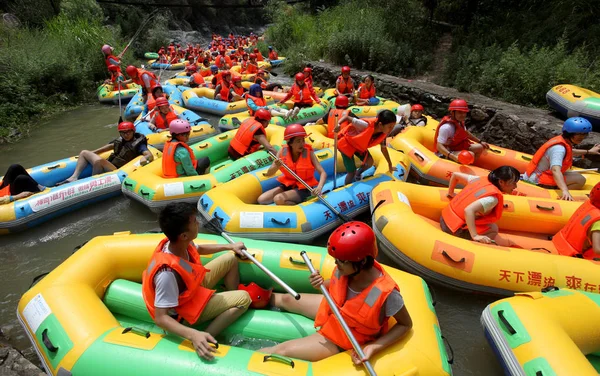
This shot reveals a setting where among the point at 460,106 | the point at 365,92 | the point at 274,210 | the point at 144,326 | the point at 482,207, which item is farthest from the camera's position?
the point at 365,92

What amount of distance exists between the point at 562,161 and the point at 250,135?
165 inches

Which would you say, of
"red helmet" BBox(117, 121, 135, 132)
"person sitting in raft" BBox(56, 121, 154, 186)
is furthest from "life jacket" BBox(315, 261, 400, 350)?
"red helmet" BBox(117, 121, 135, 132)

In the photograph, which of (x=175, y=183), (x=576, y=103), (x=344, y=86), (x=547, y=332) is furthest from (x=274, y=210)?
(x=344, y=86)

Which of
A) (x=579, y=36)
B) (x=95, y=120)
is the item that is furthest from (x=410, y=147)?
(x=95, y=120)

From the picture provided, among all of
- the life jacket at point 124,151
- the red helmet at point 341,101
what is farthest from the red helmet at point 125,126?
the red helmet at point 341,101

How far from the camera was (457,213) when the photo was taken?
370 cm

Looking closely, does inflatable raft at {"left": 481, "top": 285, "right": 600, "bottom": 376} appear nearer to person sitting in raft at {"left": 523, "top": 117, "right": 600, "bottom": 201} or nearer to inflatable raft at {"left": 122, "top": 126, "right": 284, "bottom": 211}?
person sitting in raft at {"left": 523, "top": 117, "right": 600, "bottom": 201}

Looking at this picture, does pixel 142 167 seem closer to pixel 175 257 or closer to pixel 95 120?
pixel 175 257

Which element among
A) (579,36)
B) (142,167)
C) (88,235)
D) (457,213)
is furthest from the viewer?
(579,36)

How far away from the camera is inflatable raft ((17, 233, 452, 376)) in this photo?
217cm

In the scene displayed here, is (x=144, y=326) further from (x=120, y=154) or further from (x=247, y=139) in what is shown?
(x=120, y=154)

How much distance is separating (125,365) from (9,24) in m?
17.6

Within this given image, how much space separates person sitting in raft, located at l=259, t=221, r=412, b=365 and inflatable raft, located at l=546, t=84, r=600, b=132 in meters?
5.95

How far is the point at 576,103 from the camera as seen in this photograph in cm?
609
